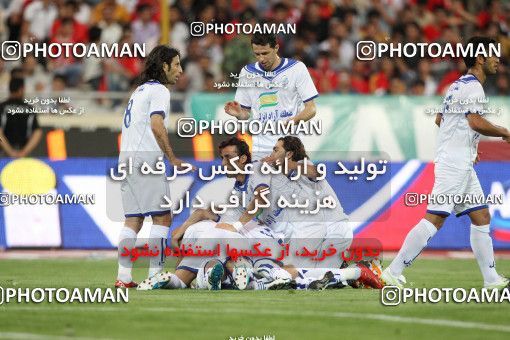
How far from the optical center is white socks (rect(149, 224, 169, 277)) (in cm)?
1253

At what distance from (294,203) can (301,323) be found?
246 cm

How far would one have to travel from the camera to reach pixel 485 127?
479 inches

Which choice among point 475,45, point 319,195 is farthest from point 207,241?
point 475,45

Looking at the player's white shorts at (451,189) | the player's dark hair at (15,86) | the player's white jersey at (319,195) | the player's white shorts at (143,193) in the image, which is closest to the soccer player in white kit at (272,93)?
the player's white jersey at (319,195)

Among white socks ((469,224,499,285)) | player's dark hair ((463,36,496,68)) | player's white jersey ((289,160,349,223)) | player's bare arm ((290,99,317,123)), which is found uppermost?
player's dark hair ((463,36,496,68))

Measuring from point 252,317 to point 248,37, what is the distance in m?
10.2

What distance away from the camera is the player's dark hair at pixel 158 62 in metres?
12.4

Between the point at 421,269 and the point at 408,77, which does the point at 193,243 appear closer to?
the point at 421,269

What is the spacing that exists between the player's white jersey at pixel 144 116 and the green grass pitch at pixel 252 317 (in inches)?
52.0

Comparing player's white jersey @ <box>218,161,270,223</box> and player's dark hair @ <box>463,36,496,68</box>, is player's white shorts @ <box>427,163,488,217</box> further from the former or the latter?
player's white jersey @ <box>218,161,270,223</box>

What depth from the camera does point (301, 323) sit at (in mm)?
9930

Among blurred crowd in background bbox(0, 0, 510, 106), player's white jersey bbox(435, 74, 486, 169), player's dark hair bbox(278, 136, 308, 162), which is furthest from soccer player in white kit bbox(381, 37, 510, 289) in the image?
blurred crowd in background bbox(0, 0, 510, 106)

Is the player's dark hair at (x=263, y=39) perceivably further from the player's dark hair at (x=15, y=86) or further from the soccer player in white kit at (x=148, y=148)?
the player's dark hair at (x=15, y=86)

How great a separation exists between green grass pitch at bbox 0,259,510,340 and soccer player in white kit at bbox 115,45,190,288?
1.79 ft
